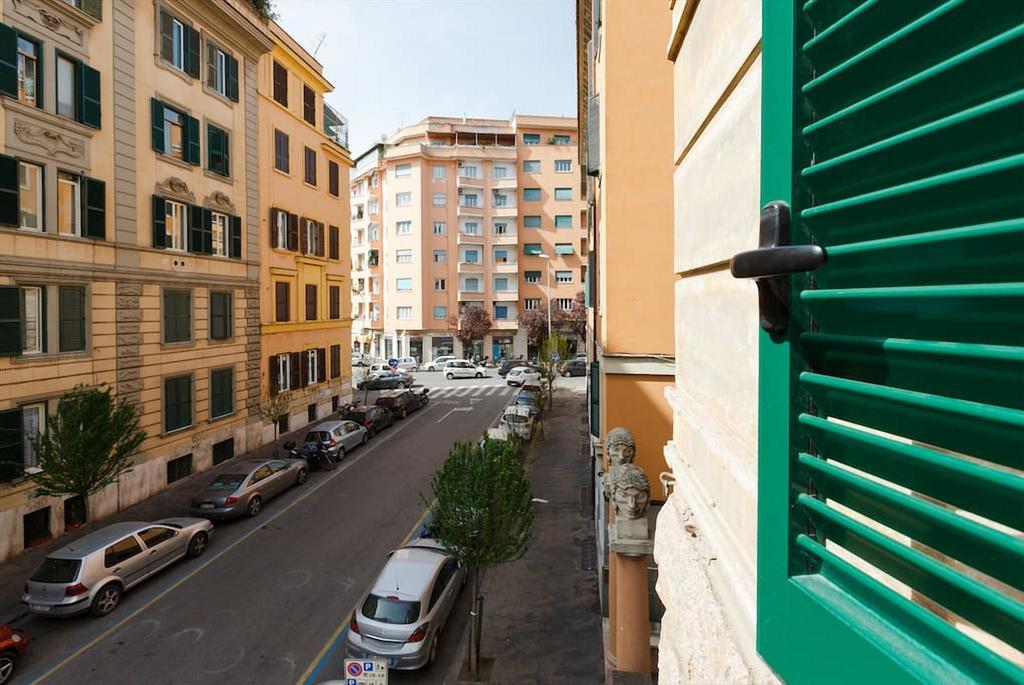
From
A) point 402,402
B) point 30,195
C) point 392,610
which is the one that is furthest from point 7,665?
point 402,402

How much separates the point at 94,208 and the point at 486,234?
4184 centimetres

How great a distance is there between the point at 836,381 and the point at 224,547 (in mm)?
16872

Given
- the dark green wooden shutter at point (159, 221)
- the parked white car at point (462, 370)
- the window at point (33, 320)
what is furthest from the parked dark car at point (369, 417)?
the parked white car at point (462, 370)

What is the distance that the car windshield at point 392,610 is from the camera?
33.8 ft

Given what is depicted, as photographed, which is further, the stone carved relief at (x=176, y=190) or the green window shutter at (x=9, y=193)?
the stone carved relief at (x=176, y=190)

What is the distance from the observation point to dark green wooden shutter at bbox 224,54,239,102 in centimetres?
2286

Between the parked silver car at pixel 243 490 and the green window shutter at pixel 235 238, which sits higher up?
the green window shutter at pixel 235 238

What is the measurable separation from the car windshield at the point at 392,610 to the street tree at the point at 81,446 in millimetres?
7886

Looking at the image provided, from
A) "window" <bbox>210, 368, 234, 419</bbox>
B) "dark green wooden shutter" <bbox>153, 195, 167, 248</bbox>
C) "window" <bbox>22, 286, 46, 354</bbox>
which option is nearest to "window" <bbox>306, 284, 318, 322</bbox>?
"window" <bbox>210, 368, 234, 419</bbox>

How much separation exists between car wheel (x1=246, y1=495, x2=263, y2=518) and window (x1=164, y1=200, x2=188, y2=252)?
8.55 m

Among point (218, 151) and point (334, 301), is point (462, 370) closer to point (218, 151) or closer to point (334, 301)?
point (334, 301)

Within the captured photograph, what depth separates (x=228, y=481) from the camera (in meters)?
17.2

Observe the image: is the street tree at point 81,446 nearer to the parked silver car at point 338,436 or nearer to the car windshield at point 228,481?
the car windshield at point 228,481

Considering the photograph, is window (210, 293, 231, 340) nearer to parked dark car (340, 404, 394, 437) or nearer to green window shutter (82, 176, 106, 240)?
green window shutter (82, 176, 106, 240)
